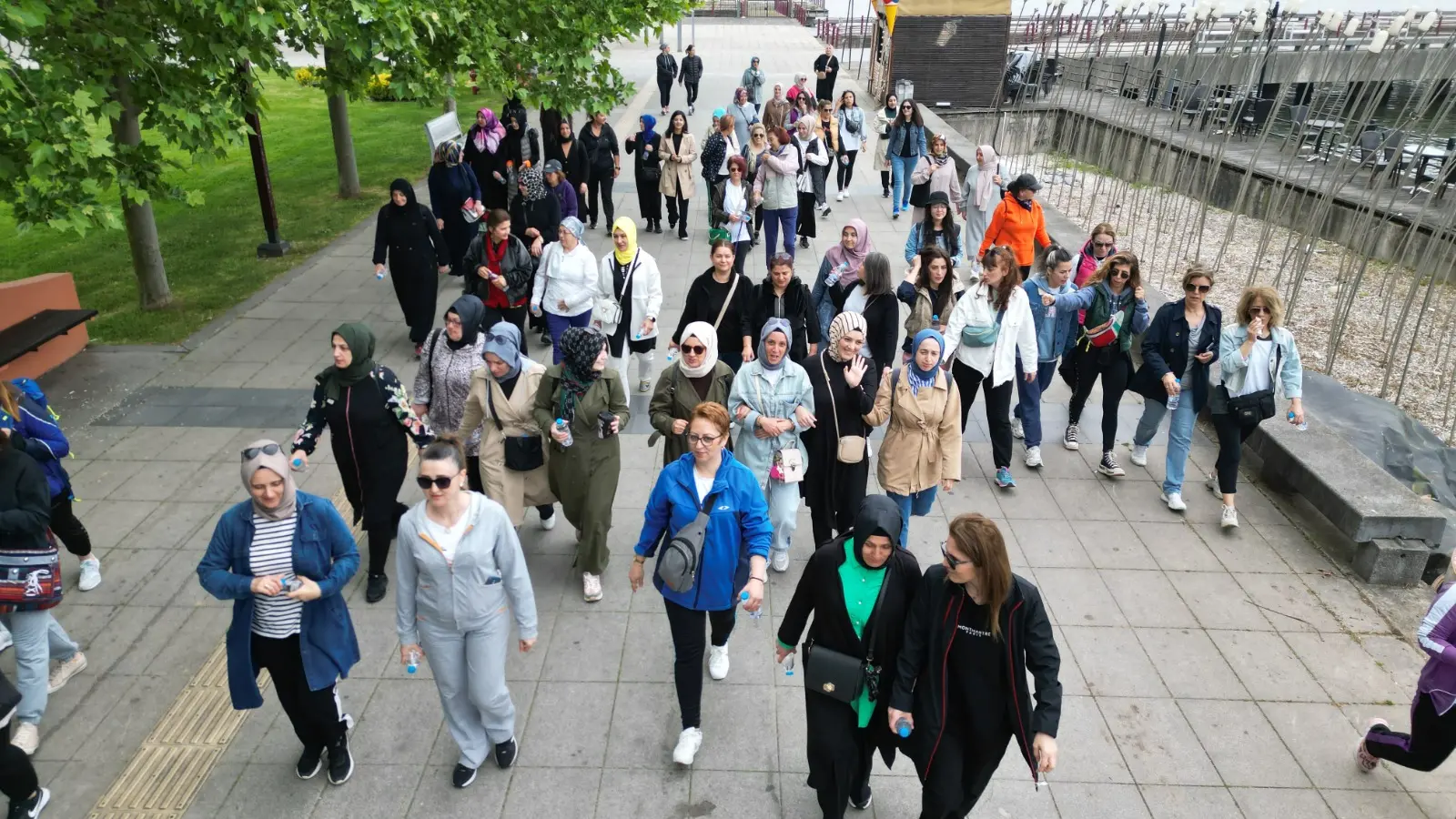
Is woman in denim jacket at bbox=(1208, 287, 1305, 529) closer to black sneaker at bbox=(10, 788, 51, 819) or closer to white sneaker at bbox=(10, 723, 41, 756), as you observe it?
black sneaker at bbox=(10, 788, 51, 819)

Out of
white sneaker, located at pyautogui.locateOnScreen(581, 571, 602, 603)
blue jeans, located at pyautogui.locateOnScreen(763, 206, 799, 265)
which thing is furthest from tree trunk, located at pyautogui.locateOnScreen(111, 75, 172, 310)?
Answer: white sneaker, located at pyautogui.locateOnScreen(581, 571, 602, 603)

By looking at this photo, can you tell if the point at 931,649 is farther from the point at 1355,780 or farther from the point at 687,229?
the point at 687,229

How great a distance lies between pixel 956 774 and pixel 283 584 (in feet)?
9.33

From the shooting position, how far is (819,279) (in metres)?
8.50

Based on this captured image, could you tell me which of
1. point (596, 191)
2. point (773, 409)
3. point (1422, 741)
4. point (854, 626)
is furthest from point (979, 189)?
point (854, 626)

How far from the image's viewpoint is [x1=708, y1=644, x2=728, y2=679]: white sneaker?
17.6ft

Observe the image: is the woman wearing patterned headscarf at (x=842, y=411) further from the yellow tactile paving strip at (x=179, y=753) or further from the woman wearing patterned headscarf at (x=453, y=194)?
the woman wearing patterned headscarf at (x=453, y=194)

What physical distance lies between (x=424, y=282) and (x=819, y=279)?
3905mm

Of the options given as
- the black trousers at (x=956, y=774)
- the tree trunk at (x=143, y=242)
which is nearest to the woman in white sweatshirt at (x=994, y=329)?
the black trousers at (x=956, y=774)

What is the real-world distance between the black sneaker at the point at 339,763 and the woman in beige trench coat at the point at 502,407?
5.63 feet

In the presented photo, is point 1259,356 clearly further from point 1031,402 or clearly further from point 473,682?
point 473,682

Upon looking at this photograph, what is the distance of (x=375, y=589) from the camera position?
6.03 metres

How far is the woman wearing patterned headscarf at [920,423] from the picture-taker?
587cm

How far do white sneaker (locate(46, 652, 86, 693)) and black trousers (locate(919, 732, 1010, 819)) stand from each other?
15.1 ft
